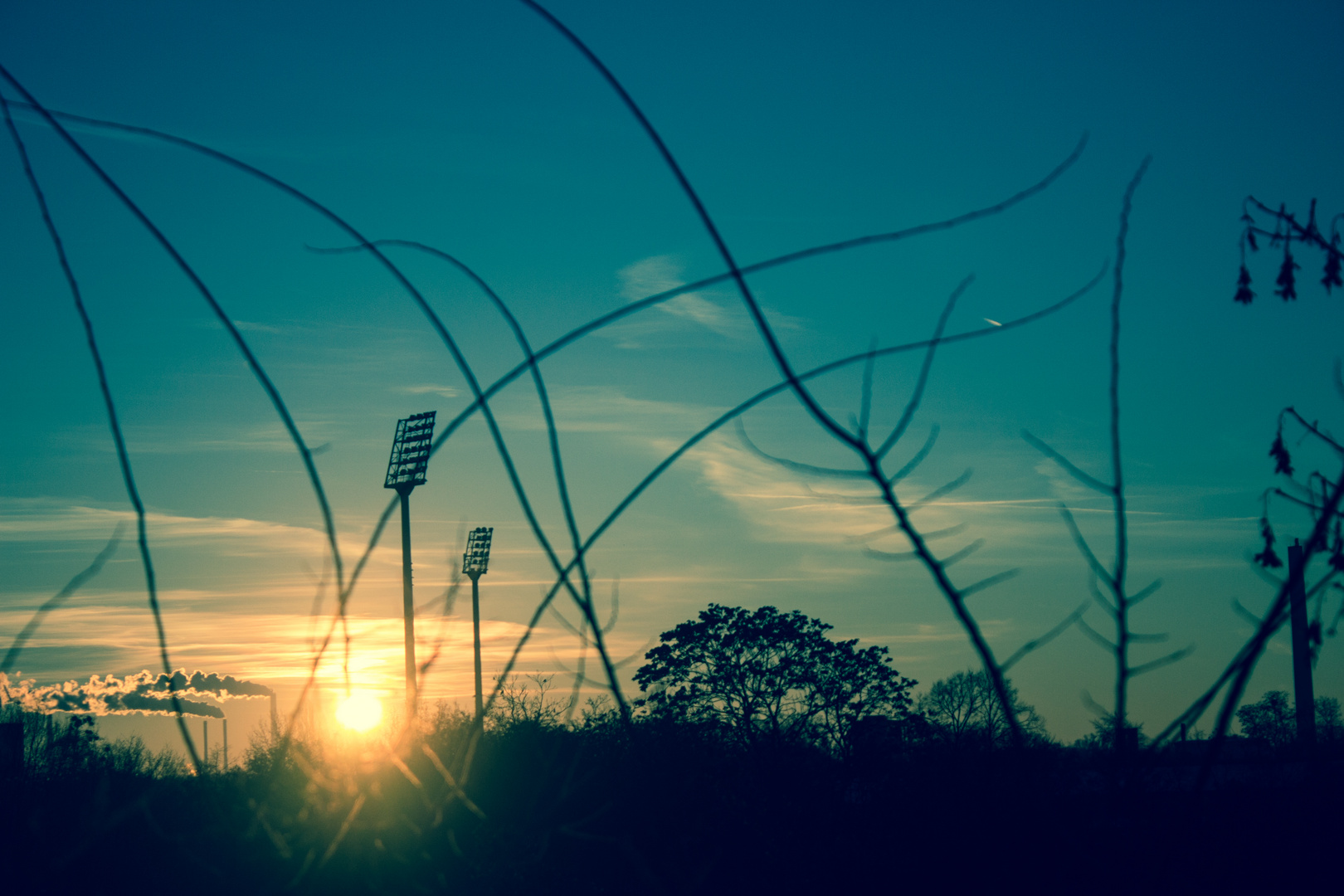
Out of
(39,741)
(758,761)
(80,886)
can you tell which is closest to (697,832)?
(758,761)

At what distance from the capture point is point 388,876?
59.4ft

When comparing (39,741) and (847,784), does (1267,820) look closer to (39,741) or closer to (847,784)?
(847,784)

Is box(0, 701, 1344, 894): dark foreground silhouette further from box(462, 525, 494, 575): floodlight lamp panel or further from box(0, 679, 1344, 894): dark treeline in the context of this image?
box(462, 525, 494, 575): floodlight lamp panel

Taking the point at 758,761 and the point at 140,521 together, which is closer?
the point at 140,521

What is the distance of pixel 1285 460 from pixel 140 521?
76.3 inches

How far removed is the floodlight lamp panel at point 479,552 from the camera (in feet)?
115

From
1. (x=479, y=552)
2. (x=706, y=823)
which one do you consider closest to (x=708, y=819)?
(x=706, y=823)

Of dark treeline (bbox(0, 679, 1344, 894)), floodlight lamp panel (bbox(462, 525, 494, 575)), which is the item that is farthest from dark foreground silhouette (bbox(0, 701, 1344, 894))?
floodlight lamp panel (bbox(462, 525, 494, 575))

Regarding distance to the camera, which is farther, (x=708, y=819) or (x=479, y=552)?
(x=479, y=552)

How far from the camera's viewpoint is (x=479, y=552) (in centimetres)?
3569

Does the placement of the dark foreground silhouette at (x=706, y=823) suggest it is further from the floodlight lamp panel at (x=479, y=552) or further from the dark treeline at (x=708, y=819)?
the floodlight lamp panel at (x=479, y=552)

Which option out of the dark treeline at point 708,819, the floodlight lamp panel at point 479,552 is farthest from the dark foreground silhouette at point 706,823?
the floodlight lamp panel at point 479,552

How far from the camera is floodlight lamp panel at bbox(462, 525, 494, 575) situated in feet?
115

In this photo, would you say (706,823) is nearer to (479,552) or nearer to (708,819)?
(708,819)
